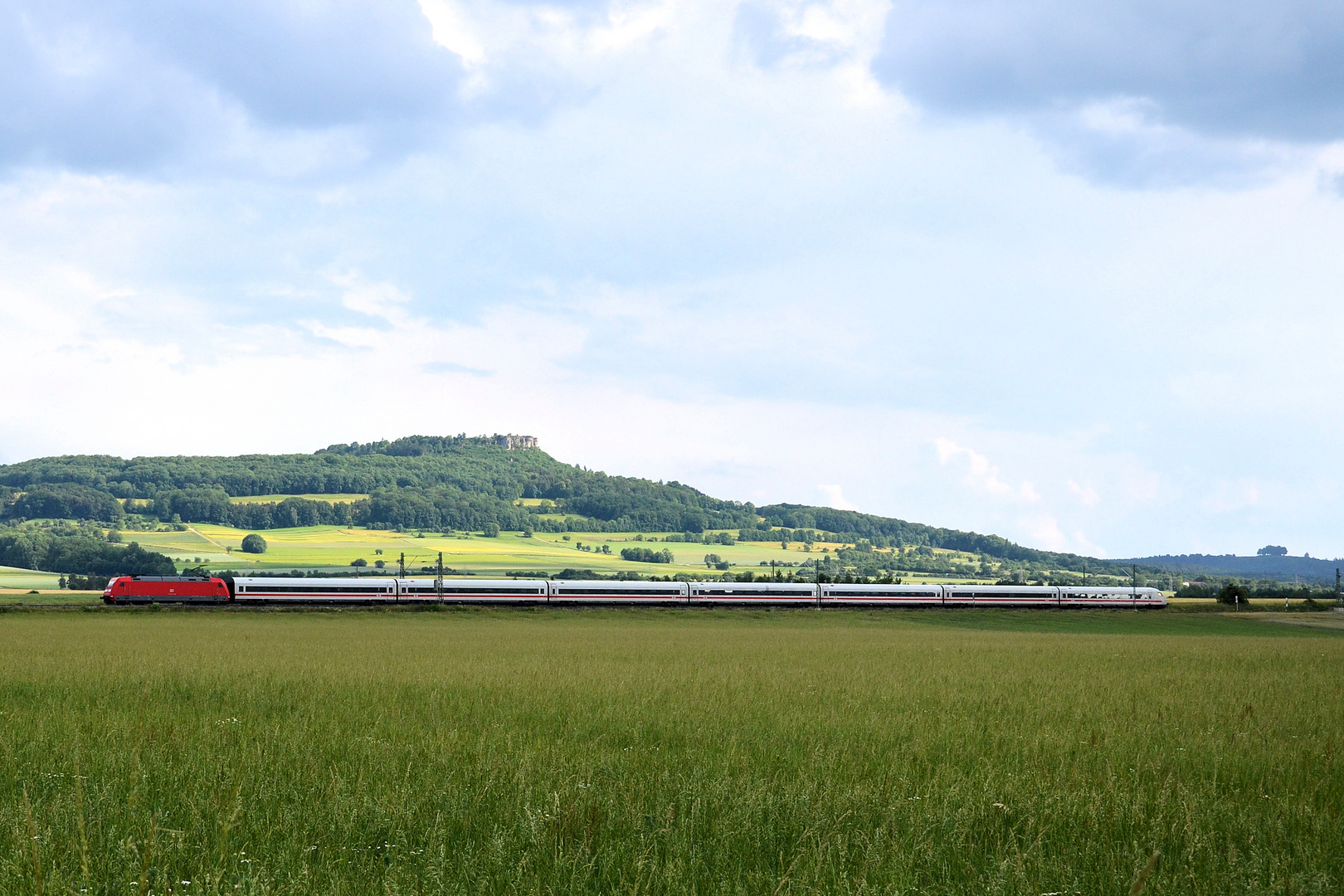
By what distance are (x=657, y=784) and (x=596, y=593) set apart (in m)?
75.8

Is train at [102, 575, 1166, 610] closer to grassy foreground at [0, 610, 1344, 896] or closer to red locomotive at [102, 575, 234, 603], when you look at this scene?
red locomotive at [102, 575, 234, 603]

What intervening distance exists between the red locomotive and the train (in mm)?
A: 68

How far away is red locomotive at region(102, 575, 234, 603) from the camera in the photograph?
7638 centimetres

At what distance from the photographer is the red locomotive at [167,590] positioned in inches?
3007

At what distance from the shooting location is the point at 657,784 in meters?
8.37

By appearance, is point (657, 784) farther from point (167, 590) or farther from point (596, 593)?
point (167, 590)

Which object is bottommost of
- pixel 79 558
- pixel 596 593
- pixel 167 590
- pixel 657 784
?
pixel 79 558

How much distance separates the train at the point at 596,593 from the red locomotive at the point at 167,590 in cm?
7

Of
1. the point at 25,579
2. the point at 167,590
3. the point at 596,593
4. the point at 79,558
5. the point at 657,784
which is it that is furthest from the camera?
the point at 79,558

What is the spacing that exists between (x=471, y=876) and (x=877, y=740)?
6.46m

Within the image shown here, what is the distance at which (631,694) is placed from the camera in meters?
15.7

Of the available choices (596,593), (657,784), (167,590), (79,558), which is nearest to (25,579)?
(79,558)

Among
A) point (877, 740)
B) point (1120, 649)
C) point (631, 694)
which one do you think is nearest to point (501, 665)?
point (631, 694)

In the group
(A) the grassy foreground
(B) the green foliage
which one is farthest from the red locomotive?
(B) the green foliage
